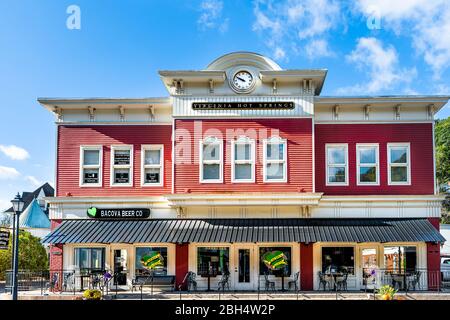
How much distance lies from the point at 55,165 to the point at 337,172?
13235 millimetres

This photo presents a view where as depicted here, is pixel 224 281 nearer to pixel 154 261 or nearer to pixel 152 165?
pixel 154 261

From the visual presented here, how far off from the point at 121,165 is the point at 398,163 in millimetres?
12853

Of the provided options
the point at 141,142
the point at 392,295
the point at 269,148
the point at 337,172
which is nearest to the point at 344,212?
the point at 337,172

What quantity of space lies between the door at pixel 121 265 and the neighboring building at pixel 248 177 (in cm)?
7

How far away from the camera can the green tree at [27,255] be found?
96.2ft

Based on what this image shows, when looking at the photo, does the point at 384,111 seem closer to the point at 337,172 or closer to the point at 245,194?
the point at 337,172

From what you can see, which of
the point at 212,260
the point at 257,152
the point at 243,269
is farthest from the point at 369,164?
the point at 212,260

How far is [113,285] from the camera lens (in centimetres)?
2334

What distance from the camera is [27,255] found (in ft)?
102

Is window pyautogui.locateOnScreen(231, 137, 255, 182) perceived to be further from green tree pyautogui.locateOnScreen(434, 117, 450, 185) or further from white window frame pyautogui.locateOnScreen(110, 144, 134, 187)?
green tree pyautogui.locateOnScreen(434, 117, 450, 185)

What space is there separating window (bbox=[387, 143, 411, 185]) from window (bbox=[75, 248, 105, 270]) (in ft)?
45.0

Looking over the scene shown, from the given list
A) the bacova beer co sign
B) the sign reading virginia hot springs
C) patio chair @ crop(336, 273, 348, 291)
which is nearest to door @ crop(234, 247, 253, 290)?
patio chair @ crop(336, 273, 348, 291)
